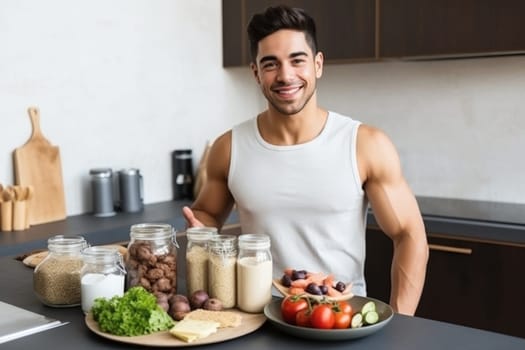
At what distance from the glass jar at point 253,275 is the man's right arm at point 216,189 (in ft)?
2.01

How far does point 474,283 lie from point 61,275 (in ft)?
6.04

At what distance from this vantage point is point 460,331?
1.36m

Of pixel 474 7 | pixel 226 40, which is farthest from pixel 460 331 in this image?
pixel 226 40

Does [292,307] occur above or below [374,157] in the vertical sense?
below

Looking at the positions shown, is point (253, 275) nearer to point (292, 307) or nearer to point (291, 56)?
point (292, 307)

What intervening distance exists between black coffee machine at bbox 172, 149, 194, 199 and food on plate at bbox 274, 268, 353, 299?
2.15 metres

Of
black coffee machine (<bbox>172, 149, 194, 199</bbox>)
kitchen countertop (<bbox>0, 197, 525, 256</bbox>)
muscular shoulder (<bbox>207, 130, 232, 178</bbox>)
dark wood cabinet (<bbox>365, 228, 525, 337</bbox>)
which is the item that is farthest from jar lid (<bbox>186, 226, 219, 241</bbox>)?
black coffee machine (<bbox>172, 149, 194, 199</bbox>)

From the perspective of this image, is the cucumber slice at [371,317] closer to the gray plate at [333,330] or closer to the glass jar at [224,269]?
the gray plate at [333,330]

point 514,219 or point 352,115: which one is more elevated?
point 352,115

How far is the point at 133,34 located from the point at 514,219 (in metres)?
1.97

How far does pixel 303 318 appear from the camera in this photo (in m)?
1.33

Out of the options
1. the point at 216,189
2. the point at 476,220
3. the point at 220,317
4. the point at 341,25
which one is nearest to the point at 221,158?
the point at 216,189

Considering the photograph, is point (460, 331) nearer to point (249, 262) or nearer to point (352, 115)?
point (249, 262)

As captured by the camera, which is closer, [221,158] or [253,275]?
[253,275]
